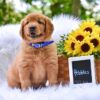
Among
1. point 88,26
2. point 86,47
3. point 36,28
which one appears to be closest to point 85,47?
point 86,47

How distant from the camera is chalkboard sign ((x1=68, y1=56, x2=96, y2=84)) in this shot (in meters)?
1.52

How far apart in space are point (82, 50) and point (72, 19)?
1.43ft

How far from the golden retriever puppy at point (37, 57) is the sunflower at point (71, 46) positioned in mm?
65

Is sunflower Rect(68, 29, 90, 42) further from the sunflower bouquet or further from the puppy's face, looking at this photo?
the puppy's face

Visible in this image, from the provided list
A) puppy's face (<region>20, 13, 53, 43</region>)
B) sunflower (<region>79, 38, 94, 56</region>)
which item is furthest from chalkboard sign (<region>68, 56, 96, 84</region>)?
puppy's face (<region>20, 13, 53, 43</region>)

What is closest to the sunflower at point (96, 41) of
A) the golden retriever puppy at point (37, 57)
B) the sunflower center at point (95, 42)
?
the sunflower center at point (95, 42)

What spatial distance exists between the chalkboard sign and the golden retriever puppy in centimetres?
7

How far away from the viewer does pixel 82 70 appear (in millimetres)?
1537

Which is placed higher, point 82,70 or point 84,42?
point 84,42

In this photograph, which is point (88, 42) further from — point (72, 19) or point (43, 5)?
point (43, 5)

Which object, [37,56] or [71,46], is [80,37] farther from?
[37,56]

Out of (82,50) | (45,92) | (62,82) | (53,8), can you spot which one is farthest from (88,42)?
(53,8)

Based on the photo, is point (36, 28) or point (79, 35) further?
point (79, 35)

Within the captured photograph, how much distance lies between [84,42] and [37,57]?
0.66 feet
